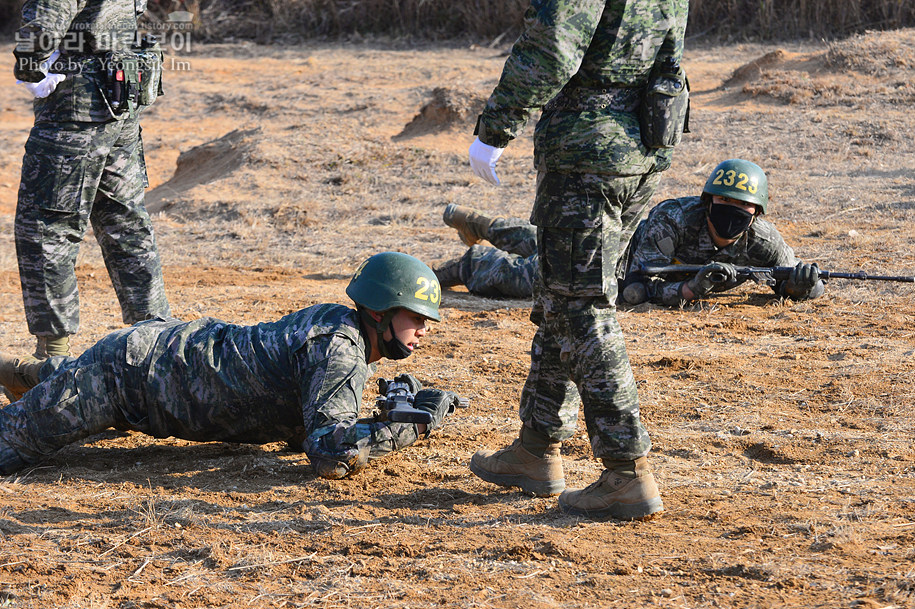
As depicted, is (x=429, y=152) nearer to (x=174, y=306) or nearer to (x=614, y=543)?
(x=174, y=306)

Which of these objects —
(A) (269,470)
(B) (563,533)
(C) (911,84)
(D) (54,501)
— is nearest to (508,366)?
(A) (269,470)

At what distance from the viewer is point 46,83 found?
16.0 ft

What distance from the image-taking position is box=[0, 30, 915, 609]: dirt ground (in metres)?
3.19

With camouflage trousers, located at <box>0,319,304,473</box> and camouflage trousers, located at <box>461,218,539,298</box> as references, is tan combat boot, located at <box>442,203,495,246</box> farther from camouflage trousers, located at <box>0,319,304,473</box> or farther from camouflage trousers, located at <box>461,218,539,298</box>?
camouflage trousers, located at <box>0,319,304,473</box>

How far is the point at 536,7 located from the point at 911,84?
10.7 m

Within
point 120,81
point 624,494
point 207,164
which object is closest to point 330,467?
point 624,494

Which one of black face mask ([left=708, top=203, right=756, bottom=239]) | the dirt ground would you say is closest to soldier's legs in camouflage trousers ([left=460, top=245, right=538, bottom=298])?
the dirt ground

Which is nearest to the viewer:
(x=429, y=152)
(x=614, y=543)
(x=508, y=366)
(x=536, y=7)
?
(x=536, y=7)

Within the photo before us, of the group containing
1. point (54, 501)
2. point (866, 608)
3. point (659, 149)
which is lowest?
point (54, 501)

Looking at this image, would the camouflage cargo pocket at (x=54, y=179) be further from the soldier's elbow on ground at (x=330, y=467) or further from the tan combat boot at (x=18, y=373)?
the soldier's elbow on ground at (x=330, y=467)

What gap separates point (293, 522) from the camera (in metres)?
3.68

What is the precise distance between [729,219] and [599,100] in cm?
342

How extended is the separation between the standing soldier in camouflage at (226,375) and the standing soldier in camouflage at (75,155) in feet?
3.84

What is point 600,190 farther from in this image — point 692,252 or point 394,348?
point 692,252
